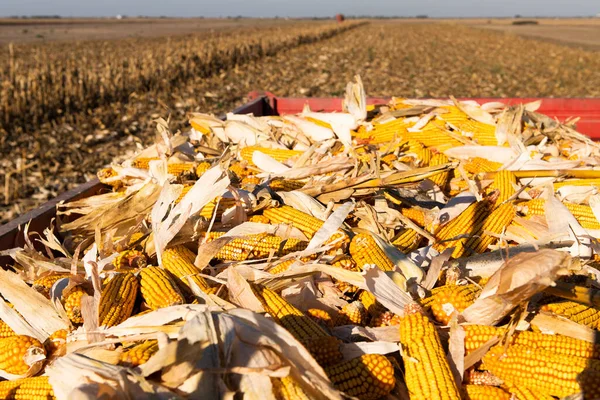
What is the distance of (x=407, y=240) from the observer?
9.17 feet

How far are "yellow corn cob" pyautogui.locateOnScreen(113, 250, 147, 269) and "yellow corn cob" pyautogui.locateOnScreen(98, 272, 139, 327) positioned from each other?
0.79 ft

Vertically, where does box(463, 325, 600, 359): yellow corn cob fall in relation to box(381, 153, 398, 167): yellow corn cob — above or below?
below

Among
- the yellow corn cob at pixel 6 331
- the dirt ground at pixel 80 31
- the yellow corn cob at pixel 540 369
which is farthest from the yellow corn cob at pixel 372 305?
the dirt ground at pixel 80 31

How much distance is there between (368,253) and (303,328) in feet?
2.15

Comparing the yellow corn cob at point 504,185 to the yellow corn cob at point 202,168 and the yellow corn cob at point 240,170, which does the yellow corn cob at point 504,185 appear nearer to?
the yellow corn cob at point 240,170

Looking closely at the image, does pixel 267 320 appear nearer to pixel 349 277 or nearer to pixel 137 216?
pixel 349 277

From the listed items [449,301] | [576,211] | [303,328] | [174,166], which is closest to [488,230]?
[576,211]

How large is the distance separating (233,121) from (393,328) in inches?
125

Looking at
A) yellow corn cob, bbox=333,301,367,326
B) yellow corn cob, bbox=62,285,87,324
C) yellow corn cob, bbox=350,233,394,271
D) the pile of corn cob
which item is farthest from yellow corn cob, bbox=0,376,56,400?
yellow corn cob, bbox=350,233,394,271

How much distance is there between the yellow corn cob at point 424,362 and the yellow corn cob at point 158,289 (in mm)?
920

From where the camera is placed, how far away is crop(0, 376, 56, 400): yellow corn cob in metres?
1.80

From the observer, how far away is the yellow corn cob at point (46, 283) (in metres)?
2.47

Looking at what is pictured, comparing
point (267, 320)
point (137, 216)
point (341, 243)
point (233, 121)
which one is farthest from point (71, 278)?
point (233, 121)

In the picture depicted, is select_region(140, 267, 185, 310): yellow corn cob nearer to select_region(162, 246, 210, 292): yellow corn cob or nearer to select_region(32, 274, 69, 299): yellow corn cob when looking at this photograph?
select_region(162, 246, 210, 292): yellow corn cob
